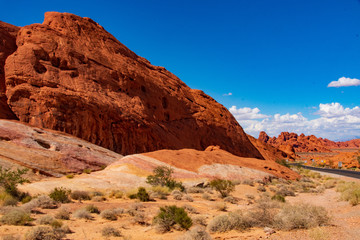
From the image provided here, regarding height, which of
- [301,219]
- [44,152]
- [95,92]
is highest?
[95,92]

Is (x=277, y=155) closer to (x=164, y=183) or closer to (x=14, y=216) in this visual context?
(x=164, y=183)

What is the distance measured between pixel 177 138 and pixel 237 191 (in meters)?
20.8

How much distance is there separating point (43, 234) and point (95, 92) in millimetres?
Result: 24876

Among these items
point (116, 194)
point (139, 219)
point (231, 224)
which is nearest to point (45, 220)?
point (139, 219)

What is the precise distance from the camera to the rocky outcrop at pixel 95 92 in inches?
1061

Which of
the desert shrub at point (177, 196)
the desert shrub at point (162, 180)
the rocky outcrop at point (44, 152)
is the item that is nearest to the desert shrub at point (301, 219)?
the desert shrub at point (177, 196)

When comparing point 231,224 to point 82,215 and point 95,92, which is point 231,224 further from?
point 95,92

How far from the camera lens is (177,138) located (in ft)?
127

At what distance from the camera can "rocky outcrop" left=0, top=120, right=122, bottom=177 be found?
17.3 meters

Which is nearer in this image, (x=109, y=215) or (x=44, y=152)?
(x=109, y=215)

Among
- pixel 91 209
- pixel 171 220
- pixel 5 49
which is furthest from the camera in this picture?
pixel 5 49

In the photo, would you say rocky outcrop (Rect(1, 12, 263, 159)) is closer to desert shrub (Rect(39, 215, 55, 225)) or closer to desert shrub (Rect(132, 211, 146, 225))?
desert shrub (Rect(39, 215, 55, 225))

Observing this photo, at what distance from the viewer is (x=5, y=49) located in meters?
30.3

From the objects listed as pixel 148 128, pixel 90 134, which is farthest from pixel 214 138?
pixel 90 134
